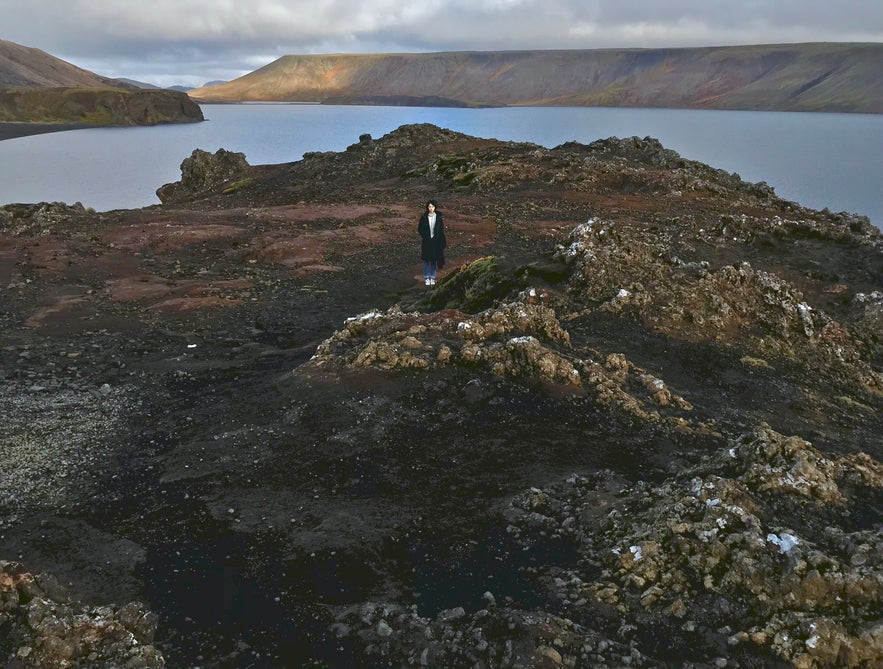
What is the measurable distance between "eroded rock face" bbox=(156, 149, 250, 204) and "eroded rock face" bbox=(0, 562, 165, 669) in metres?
54.2

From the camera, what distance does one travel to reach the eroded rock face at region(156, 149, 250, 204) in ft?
192

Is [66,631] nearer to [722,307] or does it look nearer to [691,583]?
[691,583]

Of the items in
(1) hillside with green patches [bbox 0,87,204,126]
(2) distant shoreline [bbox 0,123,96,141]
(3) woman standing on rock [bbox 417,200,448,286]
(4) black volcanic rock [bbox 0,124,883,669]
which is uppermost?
(1) hillside with green patches [bbox 0,87,204,126]

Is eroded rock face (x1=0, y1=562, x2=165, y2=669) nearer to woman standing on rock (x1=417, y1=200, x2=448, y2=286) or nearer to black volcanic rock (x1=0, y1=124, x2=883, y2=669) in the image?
black volcanic rock (x1=0, y1=124, x2=883, y2=669)

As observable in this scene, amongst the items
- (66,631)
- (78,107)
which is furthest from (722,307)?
(78,107)

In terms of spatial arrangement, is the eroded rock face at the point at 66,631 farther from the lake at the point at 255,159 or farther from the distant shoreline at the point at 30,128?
the distant shoreline at the point at 30,128

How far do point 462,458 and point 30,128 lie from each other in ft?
602

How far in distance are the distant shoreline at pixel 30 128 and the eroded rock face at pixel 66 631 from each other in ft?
507

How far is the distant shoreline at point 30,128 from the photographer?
141m

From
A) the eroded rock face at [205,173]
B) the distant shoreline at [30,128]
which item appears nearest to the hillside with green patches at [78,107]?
the distant shoreline at [30,128]

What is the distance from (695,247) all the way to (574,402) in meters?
15.8

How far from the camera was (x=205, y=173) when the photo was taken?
5922cm

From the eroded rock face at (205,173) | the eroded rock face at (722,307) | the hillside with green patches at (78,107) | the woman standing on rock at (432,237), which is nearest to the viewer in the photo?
the eroded rock face at (722,307)

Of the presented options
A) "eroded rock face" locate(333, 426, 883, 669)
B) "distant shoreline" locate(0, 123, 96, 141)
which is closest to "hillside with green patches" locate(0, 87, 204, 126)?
"distant shoreline" locate(0, 123, 96, 141)
